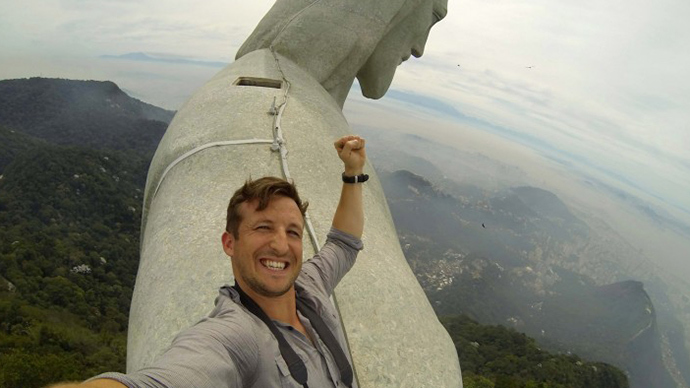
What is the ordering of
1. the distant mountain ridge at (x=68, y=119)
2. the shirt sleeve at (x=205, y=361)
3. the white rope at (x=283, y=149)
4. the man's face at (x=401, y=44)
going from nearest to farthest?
the shirt sleeve at (x=205, y=361)
the white rope at (x=283, y=149)
the man's face at (x=401, y=44)
the distant mountain ridge at (x=68, y=119)

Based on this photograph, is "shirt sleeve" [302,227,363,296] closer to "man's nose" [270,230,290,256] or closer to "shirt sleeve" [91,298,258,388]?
"man's nose" [270,230,290,256]

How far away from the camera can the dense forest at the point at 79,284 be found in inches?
1369

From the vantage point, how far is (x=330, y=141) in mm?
5191

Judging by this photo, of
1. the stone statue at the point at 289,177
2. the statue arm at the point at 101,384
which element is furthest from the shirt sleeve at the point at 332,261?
the statue arm at the point at 101,384

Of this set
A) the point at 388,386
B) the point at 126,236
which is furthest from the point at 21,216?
the point at 388,386

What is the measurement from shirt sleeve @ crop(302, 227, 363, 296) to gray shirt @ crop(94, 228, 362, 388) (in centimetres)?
26

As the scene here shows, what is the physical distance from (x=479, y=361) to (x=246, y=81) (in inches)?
2091

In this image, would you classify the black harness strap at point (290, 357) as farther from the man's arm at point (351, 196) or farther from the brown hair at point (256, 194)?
the man's arm at point (351, 196)

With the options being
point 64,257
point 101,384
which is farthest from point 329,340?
point 64,257

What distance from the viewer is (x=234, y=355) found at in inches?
68.0

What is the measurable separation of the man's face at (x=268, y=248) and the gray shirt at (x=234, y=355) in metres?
0.12

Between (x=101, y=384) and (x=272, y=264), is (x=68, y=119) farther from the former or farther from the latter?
(x=101, y=384)

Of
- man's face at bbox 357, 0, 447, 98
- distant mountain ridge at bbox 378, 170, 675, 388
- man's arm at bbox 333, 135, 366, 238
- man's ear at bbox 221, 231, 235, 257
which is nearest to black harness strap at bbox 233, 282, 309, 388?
man's ear at bbox 221, 231, 235, 257

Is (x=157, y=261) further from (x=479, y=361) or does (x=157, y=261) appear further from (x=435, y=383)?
(x=479, y=361)
